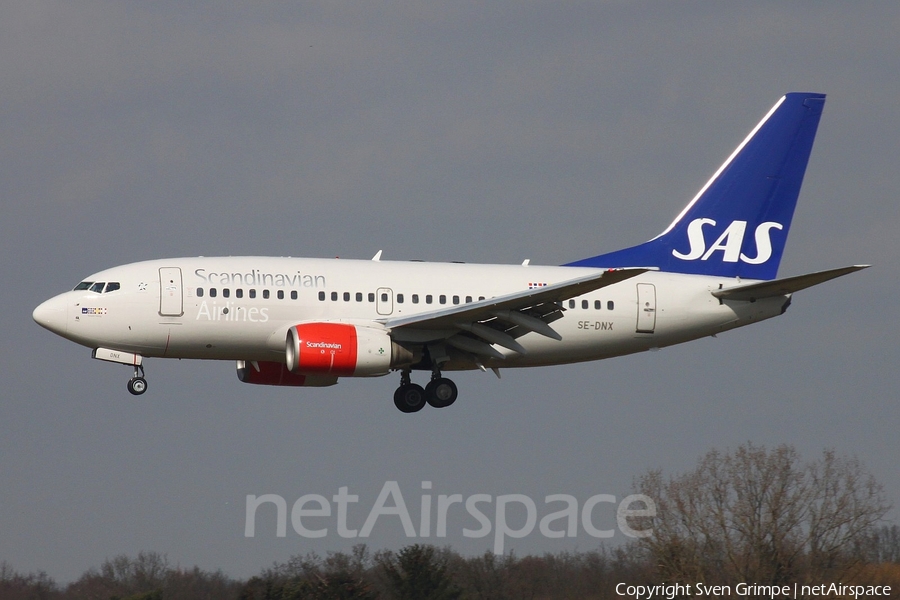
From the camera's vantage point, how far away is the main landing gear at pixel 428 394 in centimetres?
4316

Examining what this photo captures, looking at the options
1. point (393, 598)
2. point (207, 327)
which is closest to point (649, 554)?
point (393, 598)

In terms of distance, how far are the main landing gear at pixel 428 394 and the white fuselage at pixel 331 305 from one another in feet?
3.23

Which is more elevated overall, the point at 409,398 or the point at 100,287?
the point at 100,287

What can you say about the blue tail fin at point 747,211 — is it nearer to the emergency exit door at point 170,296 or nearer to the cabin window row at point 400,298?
the cabin window row at point 400,298

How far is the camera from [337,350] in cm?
3991

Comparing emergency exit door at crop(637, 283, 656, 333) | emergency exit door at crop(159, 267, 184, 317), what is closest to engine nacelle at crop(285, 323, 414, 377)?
emergency exit door at crop(159, 267, 184, 317)

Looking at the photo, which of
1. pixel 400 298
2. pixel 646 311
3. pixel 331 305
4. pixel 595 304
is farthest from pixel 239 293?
pixel 646 311

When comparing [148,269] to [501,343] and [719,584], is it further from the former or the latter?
[719,584]

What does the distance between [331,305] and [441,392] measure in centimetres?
450

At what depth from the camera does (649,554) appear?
48.8 m

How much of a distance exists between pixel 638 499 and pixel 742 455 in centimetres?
418

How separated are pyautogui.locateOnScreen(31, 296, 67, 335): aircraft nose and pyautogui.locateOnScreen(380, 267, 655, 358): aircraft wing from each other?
358 inches

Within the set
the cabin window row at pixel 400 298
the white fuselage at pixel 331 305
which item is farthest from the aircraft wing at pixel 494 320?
the white fuselage at pixel 331 305

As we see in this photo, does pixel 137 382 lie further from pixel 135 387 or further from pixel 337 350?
pixel 337 350
